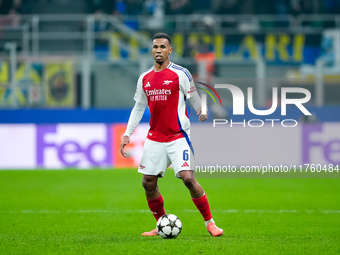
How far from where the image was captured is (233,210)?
9.47 metres

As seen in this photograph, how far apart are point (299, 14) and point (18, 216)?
13563mm

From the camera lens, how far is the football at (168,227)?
6.57 m

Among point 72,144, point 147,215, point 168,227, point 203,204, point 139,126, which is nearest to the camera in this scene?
point 168,227

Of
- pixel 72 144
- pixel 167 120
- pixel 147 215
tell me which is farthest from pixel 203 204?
pixel 72 144

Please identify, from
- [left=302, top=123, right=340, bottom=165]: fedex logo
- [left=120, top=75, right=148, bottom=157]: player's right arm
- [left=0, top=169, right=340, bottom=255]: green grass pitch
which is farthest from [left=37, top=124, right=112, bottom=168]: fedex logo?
[left=120, top=75, right=148, bottom=157]: player's right arm

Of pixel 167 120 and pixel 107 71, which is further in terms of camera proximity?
pixel 107 71

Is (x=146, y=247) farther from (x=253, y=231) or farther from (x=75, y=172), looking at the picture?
(x=75, y=172)

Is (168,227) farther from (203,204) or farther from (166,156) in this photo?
(166,156)

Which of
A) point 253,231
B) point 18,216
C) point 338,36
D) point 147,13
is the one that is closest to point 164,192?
point 18,216

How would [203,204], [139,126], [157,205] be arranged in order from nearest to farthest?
1. [203,204]
2. [157,205]
3. [139,126]

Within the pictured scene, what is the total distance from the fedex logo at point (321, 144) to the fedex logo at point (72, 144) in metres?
4.41

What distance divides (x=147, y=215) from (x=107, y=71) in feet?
24.0

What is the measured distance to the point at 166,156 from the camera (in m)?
6.65

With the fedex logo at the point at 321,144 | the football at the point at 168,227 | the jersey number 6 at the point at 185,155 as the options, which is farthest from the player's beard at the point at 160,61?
the fedex logo at the point at 321,144
